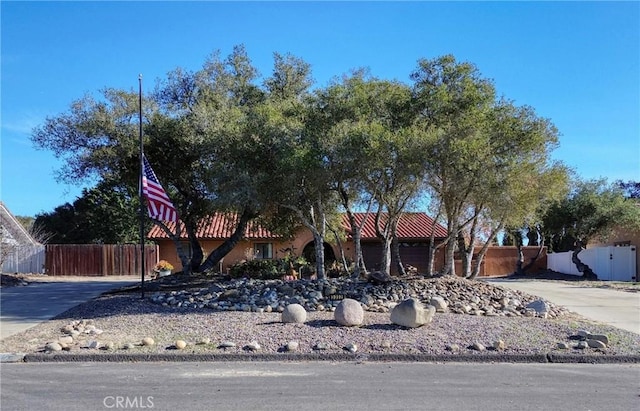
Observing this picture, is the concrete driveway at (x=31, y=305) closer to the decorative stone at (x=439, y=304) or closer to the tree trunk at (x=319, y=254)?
the tree trunk at (x=319, y=254)

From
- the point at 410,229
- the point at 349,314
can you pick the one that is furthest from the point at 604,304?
the point at 410,229

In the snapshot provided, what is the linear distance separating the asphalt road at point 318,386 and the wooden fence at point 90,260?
29.1 m

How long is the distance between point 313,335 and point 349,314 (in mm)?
1026

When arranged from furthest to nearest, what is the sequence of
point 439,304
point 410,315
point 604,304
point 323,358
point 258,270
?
point 258,270, point 604,304, point 439,304, point 410,315, point 323,358

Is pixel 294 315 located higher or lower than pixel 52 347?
higher

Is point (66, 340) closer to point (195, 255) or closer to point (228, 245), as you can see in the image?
point (228, 245)

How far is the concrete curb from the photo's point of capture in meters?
9.68

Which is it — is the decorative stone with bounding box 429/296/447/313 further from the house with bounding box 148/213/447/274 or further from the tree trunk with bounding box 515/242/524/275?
the tree trunk with bounding box 515/242/524/275

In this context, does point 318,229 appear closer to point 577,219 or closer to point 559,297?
point 559,297

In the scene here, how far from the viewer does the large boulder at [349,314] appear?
11516mm

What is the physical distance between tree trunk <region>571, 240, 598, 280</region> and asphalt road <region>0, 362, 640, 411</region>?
1010 inches

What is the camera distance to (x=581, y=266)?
34.1 meters

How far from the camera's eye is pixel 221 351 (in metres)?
9.90

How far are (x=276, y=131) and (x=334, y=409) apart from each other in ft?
32.2
